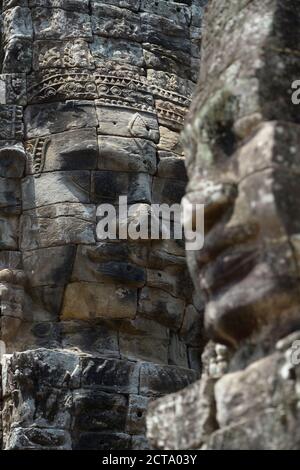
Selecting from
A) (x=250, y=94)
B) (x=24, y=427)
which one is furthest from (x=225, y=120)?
(x=24, y=427)

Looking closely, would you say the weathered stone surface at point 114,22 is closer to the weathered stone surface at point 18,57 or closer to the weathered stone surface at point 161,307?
the weathered stone surface at point 18,57

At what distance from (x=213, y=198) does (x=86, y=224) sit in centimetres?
578

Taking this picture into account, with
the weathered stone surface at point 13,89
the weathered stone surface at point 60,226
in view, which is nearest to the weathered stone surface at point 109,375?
the weathered stone surface at point 60,226

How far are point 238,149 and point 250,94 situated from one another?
26cm

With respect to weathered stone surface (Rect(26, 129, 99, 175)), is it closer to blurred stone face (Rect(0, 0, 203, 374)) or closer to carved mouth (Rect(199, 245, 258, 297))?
blurred stone face (Rect(0, 0, 203, 374))

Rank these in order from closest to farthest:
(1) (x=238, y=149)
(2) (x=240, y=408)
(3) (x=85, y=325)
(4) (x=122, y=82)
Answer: (2) (x=240, y=408), (1) (x=238, y=149), (3) (x=85, y=325), (4) (x=122, y=82)

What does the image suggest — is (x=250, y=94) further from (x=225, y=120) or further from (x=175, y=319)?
(x=175, y=319)

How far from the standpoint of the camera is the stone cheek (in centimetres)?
1091

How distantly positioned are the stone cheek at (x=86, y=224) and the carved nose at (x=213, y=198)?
4.99m

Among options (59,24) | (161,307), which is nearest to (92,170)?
(161,307)

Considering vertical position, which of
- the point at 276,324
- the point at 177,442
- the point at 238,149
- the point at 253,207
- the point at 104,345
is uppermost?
the point at 104,345

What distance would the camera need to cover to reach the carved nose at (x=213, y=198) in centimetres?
583

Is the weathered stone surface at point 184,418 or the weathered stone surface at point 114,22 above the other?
the weathered stone surface at point 114,22

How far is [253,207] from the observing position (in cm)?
566
